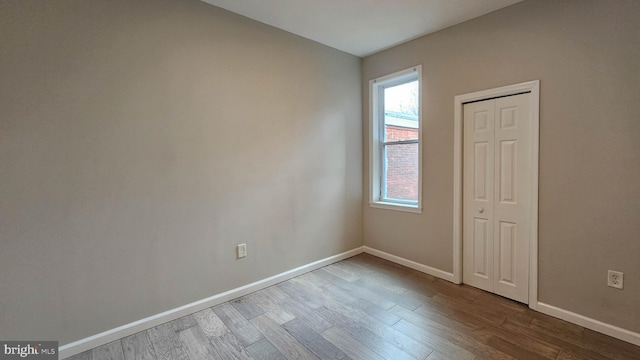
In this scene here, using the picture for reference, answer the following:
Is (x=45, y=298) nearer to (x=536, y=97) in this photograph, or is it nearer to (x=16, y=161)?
(x=16, y=161)

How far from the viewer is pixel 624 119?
1886 millimetres

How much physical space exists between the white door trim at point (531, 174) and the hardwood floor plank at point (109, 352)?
291 cm

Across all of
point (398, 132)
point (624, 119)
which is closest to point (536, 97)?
point (624, 119)

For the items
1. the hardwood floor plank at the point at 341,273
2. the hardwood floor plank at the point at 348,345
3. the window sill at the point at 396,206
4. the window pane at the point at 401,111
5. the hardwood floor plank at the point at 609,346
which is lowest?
the hardwood floor plank at the point at 609,346

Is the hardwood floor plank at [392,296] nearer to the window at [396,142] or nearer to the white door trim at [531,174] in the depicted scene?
the white door trim at [531,174]

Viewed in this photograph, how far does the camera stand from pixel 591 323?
2.04m

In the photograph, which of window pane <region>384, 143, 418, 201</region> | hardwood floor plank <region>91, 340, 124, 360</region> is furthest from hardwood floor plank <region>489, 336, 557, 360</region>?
hardwood floor plank <region>91, 340, 124, 360</region>

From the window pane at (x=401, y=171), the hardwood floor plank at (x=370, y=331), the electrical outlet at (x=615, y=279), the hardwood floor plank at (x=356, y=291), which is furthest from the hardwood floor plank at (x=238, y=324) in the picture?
the electrical outlet at (x=615, y=279)

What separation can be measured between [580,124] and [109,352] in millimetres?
3741

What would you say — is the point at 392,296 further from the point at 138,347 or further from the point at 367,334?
the point at 138,347

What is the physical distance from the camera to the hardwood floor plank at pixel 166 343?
1.81 m

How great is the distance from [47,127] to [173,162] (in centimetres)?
74

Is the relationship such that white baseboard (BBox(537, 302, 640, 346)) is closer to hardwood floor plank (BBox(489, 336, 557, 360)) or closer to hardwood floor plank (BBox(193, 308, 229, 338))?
hardwood floor plank (BBox(489, 336, 557, 360))

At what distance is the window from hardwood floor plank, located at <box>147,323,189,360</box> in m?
2.51
